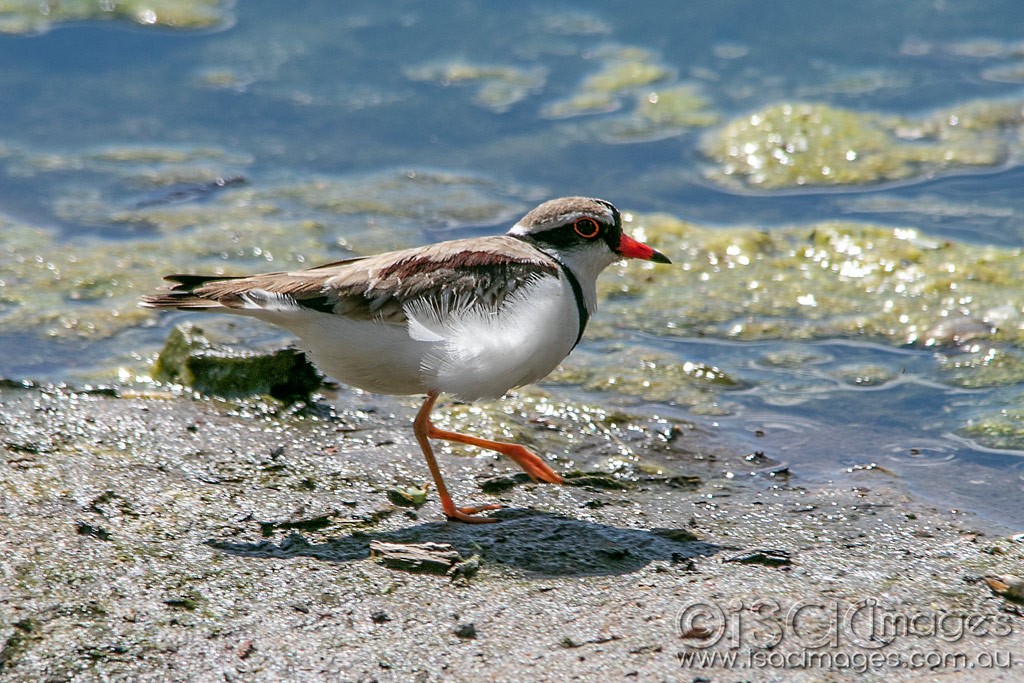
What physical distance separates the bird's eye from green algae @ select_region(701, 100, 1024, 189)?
12.9 ft

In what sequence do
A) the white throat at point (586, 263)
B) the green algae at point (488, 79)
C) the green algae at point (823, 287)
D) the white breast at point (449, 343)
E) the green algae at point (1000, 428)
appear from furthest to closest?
the green algae at point (488, 79) < the green algae at point (823, 287) < the green algae at point (1000, 428) < the white throat at point (586, 263) < the white breast at point (449, 343)

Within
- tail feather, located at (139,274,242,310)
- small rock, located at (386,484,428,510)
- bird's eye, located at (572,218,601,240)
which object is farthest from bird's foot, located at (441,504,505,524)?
bird's eye, located at (572,218,601,240)

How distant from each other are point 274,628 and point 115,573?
0.55m

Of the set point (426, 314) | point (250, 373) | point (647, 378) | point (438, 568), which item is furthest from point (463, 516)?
point (647, 378)

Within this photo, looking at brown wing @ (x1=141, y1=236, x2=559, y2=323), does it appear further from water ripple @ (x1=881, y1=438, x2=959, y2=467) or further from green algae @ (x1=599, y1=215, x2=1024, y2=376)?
green algae @ (x1=599, y1=215, x2=1024, y2=376)

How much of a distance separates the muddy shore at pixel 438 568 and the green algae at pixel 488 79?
524 cm

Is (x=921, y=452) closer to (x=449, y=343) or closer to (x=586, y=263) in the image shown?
(x=586, y=263)

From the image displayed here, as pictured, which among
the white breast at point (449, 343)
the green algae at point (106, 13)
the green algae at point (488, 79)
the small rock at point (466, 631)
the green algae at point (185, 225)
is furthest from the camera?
the green algae at point (106, 13)

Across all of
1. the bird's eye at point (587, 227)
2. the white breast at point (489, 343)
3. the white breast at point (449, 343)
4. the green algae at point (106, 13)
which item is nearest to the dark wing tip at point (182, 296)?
the white breast at point (449, 343)

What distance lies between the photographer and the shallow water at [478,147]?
6426 millimetres

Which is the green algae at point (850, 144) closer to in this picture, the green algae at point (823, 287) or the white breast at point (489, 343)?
the green algae at point (823, 287)

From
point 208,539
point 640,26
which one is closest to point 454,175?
point 640,26

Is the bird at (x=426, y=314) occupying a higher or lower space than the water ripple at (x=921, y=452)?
higher

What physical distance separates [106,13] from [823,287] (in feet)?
23.4
